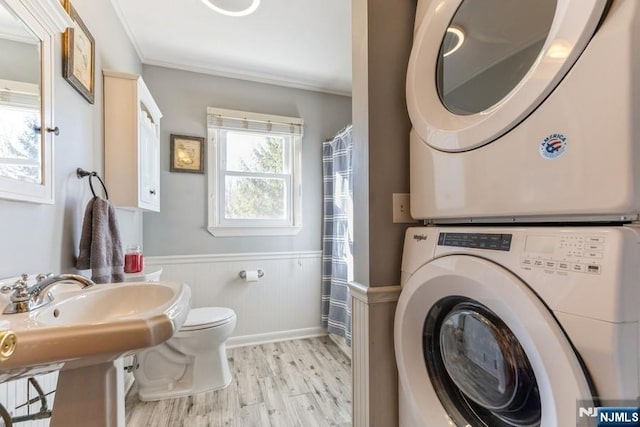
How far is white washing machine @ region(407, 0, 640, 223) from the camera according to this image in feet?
1.55

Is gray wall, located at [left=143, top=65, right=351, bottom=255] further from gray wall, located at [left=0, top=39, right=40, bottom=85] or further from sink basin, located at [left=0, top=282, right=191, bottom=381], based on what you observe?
sink basin, located at [left=0, top=282, right=191, bottom=381]

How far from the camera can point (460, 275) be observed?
2.22ft

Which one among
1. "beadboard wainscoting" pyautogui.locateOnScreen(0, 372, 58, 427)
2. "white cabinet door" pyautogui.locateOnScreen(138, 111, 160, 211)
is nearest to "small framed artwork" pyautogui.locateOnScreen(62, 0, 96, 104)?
"white cabinet door" pyautogui.locateOnScreen(138, 111, 160, 211)

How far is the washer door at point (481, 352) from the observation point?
1.65 feet

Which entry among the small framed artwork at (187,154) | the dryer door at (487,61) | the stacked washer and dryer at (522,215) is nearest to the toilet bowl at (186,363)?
the small framed artwork at (187,154)

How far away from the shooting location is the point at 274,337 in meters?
2.57

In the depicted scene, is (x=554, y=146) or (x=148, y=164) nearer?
(x=554, y=146)

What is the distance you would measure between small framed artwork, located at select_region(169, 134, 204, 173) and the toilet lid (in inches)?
45.7

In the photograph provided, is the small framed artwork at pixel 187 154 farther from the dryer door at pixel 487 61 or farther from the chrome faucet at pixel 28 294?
the dryer door at pixel 487 61

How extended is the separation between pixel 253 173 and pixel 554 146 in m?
2.34

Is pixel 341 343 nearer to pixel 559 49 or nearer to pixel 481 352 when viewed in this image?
pixel 481 352

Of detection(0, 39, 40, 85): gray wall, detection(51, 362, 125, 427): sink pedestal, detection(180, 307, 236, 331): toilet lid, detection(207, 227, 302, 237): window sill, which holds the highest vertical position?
detection(0, 39, 40, 85): gray wall

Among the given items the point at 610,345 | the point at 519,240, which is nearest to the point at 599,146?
the point at 519,240

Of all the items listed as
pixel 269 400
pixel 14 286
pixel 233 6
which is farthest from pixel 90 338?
pixel 233 6
